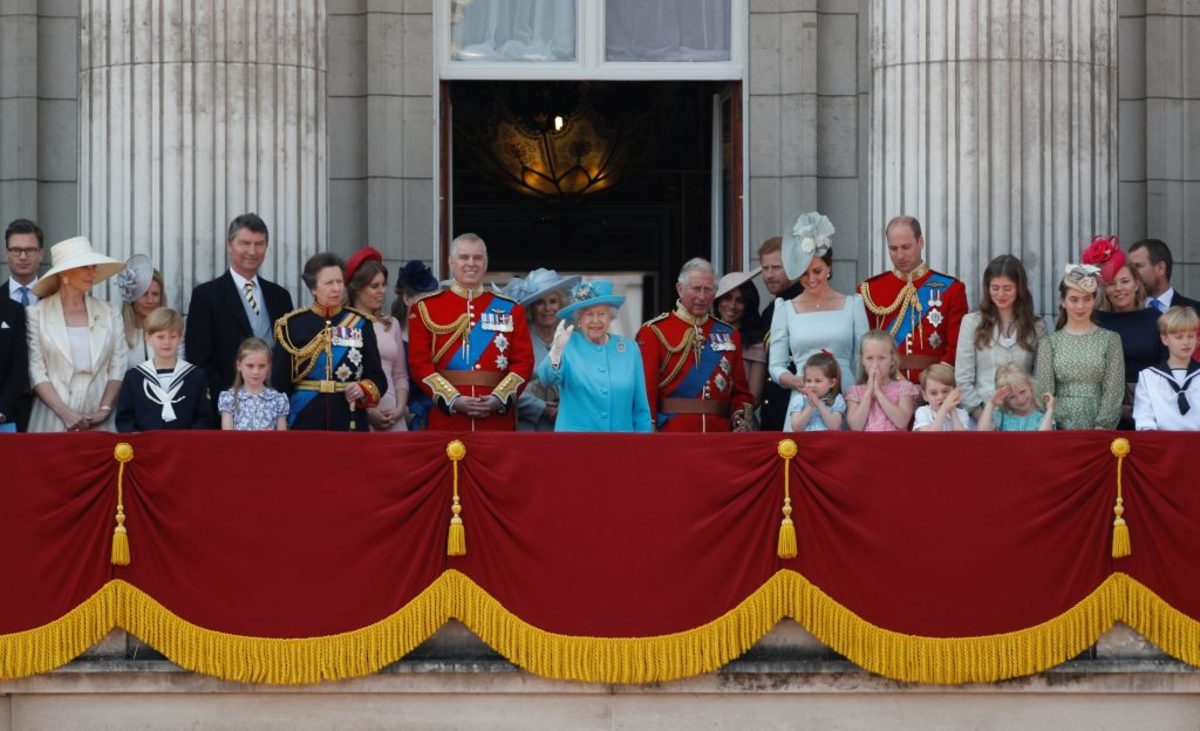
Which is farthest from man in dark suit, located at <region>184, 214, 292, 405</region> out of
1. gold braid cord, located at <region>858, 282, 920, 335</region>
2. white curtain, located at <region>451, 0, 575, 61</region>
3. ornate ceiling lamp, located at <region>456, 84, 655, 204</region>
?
ornate ceiling lamp, located at <region>456, 84, 655, 204</region>

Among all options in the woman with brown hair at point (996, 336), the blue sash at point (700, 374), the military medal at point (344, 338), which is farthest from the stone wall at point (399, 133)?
the woman with brown hair at point (996, 336)

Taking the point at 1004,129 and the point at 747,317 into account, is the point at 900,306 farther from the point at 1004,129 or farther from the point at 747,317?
the point at 1004,129

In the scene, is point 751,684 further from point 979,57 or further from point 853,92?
point 853,92

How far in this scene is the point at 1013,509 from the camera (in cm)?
1162

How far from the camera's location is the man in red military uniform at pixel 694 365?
13320 millimetres

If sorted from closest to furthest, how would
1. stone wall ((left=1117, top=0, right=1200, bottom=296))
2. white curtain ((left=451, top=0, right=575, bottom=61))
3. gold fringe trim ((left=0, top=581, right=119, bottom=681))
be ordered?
gold fringe trim ((left=0, top=581, right=119, bottom=681)) < white curtain ((left=451, top=0, right=575, bottom=61)) < stone wall ((left=1117, top=0, right=1200, bottom=296))

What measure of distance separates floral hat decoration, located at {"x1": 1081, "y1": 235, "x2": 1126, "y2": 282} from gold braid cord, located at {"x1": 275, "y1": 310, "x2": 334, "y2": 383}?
4097 millimetres

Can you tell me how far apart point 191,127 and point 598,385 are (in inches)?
117

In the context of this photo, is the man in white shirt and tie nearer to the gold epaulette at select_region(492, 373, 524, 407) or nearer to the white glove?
the gold epaulette at select_region(492, 373, 524, 407)

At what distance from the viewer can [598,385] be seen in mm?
12633

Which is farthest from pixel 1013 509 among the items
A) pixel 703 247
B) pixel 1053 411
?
pixel 703 247

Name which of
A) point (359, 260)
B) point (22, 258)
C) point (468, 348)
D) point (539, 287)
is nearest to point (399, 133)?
point (539, 287)

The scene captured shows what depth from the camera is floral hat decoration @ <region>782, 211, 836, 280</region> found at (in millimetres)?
13008

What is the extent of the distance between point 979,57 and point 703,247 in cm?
690
